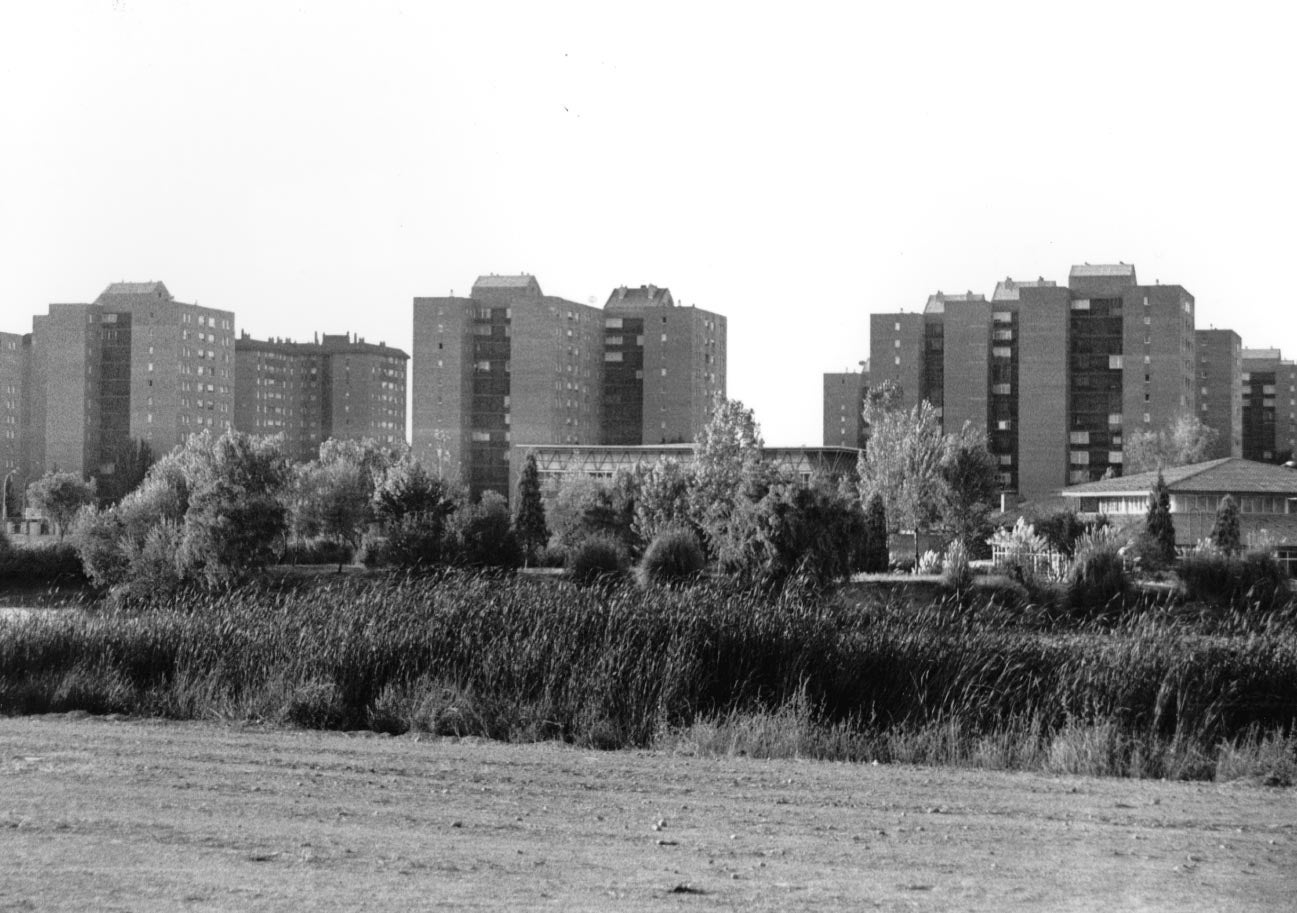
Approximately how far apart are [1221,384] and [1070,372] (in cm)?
3065

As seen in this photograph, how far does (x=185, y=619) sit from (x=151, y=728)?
17.8 ft

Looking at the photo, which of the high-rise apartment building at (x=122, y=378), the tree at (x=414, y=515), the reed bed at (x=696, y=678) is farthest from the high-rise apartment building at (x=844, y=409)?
the reed bed at (x=696, y=678)

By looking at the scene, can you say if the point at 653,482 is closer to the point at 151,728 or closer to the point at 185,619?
the point at 185,619

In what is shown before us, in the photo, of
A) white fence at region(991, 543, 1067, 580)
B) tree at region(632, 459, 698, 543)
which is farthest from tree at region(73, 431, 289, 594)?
white fence at region(991, 543, 1067, 580)

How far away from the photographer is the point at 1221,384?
149m

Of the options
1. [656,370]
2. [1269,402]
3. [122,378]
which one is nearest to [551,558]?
[656,370]

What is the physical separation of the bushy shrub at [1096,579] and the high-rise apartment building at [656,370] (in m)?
90.7

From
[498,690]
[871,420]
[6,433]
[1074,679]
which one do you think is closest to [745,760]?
[498,690]

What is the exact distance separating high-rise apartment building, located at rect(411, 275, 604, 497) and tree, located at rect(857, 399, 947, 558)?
1875 inches

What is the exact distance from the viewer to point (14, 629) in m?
22.3

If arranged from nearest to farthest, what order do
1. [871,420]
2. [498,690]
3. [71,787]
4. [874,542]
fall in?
1. [71,787]
2. [498,690]
3. [874,542]
4. [871,420]

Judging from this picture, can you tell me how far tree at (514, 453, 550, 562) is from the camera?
80.4m

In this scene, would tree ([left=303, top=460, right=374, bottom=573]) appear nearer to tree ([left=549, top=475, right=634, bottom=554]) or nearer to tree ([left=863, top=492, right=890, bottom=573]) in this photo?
tree ([left=549, top=475, right=634, bottom=554])

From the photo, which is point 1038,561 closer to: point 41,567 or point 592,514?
point 592,514
